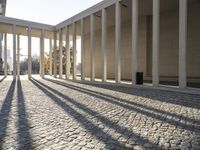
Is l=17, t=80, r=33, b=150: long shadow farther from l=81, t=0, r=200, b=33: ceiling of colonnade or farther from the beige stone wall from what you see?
the beige stone wall

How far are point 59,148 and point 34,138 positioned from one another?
68 centimetres

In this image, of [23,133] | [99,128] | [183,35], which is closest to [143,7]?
[183,35]

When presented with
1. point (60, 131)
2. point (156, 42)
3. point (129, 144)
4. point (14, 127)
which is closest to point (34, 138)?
point (60, 131)

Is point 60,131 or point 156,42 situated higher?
point 156,42

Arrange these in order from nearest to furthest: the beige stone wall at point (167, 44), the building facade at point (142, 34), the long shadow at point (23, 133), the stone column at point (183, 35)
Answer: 1. the long shadow at point (23, 133)
2. the stone column at point (183, 35)
3. the building facade at point (142, 34)
4. the beige stone wall at point (167, 44)

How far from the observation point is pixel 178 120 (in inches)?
213

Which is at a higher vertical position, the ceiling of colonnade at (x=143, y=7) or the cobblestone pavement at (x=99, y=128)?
the ceiling of colonnade at (x=143, y=7)

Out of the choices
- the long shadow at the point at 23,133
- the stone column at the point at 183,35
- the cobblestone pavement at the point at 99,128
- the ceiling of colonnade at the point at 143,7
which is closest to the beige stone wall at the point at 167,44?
the ceiling of colonnade at the point at 143,7

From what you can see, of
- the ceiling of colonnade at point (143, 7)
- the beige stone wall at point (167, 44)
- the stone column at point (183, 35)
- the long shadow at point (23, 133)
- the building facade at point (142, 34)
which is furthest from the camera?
the beige stone wall at point (167, 44)

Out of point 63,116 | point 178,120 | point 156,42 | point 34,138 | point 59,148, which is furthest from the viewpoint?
point 156,42

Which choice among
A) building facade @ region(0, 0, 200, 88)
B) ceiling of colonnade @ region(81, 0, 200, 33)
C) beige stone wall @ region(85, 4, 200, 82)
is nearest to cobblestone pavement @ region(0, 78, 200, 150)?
building facade @ region(0, 0, 200, 88)

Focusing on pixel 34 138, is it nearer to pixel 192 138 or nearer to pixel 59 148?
pixel 59 148

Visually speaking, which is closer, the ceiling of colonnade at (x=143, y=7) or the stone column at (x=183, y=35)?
the stone column at (x=183, y=35)

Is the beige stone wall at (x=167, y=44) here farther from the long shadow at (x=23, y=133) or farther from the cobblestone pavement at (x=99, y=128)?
the long shadow at (x=23, y=133)
